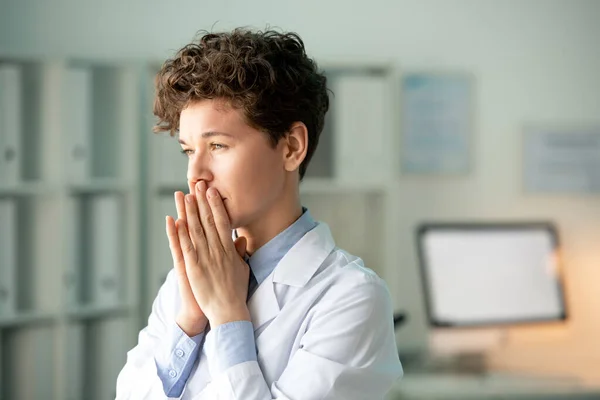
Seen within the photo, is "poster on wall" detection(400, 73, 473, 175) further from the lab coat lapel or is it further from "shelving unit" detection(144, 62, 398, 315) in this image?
the lab coat lapel

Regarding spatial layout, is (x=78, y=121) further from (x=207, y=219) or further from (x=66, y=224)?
(x=207, y=219)

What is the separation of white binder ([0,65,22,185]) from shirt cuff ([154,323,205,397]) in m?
2.01

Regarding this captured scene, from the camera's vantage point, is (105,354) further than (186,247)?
Yes

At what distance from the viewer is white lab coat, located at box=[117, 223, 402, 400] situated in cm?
106

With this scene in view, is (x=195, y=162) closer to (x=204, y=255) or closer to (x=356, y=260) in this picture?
(x=204, y=255)

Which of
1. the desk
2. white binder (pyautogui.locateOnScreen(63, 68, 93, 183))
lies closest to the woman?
the desk

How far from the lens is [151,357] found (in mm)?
1228

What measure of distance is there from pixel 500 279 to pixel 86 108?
6.02 ft

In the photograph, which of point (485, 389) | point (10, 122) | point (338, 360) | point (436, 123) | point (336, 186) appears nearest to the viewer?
point (338, 360)

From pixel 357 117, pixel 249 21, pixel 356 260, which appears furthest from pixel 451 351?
pixel 356 260

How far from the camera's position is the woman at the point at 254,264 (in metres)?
1.08

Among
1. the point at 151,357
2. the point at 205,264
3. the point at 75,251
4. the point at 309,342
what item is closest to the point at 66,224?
the point at 75,251

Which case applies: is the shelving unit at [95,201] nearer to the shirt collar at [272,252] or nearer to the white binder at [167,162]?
the white binder at [167,162]

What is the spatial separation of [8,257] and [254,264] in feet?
6.60
